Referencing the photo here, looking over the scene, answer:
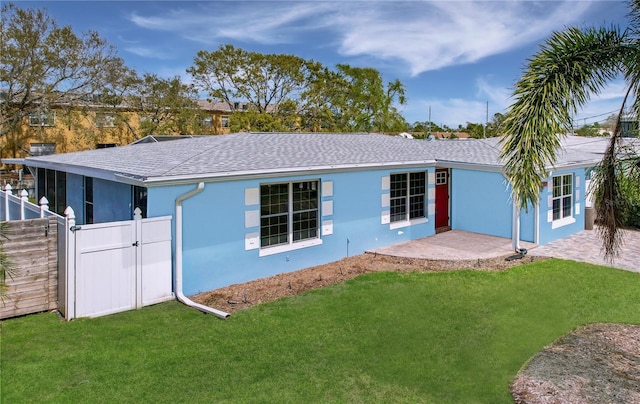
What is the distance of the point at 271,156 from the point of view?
41.1ft

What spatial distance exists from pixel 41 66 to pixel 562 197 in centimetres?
3618

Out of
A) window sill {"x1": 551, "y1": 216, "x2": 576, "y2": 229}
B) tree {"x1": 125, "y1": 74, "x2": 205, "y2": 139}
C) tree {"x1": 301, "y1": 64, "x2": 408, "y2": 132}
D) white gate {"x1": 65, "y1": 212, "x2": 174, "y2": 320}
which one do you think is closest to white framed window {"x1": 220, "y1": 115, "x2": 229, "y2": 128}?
tree {"x1": 125, "y1": 74, "x2": 205, "y2": 139}

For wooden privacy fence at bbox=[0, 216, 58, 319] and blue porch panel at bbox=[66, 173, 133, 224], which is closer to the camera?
wooden privacy fence at bbox=[0, 216, 58, 319]

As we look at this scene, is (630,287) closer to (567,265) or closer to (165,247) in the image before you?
(567,265)

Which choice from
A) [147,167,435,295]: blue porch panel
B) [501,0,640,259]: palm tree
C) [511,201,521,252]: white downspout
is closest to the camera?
[501,0,640,259]: palm tree

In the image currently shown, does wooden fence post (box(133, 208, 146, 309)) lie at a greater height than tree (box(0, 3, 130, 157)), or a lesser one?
lesser

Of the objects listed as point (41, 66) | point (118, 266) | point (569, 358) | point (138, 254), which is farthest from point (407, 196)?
point (41, 66)

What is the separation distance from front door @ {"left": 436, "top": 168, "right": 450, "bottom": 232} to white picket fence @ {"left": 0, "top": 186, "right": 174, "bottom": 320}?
408 inches

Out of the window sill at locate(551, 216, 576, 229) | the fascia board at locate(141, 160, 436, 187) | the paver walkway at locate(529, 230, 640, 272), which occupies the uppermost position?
the fascia board at locate(141, 160, 436, 187)

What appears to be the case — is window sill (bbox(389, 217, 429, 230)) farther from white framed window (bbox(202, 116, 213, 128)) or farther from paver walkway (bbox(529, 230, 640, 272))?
white framed window (bbox(202, 116, 213, 128))

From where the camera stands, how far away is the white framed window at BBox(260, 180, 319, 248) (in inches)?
457

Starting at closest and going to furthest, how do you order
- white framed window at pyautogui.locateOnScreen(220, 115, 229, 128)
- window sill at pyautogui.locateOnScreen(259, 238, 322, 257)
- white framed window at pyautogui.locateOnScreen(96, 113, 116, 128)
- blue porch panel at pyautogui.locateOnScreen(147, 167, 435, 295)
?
1. blue porch panel at pyautogui.locateOnScreen(147, 167, 435, 295)
2. window sill at pyautogui.locateOnScreen(259, 238, 322, 257)
3. white framed window at pyautogui.locateOnScreen(96, 113, 116, 128)
4. white framed window at pyautogui.locateOnScreen(220, 115, 229, 128)

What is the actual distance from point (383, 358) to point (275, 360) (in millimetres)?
1640

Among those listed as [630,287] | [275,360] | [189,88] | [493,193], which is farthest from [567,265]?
[189,88]
